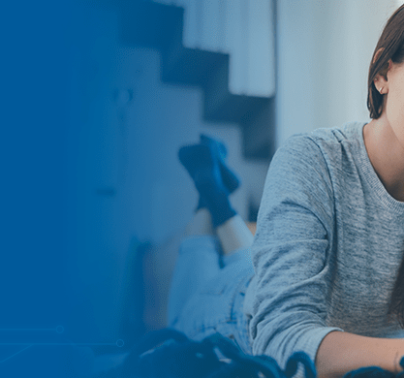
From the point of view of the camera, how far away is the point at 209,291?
0.47 meters

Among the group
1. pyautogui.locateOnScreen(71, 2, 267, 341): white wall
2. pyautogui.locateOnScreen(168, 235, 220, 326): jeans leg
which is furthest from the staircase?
pyautogui.locateOnScreen(168, 235, 220, 326): jeans leg

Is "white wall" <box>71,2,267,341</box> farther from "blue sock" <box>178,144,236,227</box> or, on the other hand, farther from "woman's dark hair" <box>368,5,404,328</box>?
"woman's dark hair" <box>368,5,404,328</box>

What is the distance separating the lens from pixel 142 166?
0.97 ft

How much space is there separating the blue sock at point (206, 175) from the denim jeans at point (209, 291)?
1.6 inches

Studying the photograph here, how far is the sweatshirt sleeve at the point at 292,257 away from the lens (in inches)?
11.3

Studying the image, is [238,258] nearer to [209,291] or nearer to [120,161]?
[209,291]

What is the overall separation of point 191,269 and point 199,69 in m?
0.22

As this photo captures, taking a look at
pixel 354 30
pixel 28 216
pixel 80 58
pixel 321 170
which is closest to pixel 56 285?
pixel 28 216

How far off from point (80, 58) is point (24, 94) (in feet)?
0.18

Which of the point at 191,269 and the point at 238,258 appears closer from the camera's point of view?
the point at 191,269

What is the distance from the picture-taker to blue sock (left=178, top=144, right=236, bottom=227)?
0.35m

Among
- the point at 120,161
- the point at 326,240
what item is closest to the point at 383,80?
the point at 326,240

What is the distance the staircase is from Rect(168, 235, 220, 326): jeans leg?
0.13 meters

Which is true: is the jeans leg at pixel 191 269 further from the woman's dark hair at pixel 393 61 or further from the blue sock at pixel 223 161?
the woman's dark hair at pixel 393 61
